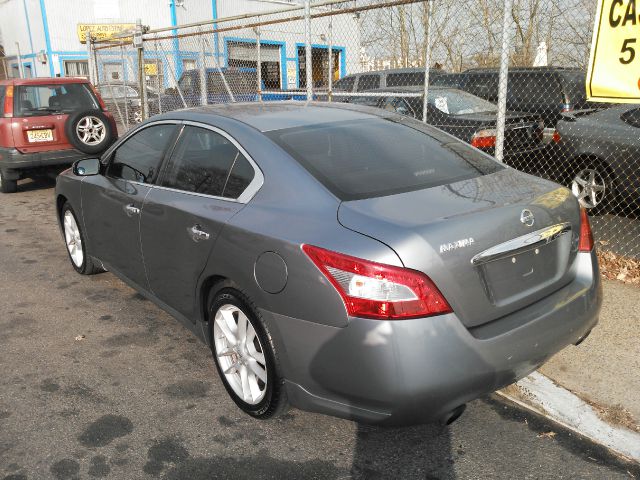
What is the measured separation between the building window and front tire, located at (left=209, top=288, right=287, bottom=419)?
1051 inches

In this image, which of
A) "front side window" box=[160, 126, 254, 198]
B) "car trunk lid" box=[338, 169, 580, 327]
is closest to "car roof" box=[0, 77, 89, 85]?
"front side window" box=[160, 126, 254, 198]

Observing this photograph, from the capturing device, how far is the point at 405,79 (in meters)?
12.1

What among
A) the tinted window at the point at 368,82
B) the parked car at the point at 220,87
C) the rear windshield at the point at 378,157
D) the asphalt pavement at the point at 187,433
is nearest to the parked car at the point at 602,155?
the rear windshield at the point at 378,157

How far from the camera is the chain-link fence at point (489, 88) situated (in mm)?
6516

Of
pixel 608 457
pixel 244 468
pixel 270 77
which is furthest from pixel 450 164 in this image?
pixel 270 77

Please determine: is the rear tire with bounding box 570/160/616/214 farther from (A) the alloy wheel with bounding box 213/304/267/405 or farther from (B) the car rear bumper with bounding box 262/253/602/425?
A: (A) the alloy wheel with bounding box 213/304/267/405

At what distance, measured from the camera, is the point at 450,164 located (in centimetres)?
320

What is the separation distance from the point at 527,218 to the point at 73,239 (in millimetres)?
4186

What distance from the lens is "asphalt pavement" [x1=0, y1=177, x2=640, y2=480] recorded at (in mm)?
2660

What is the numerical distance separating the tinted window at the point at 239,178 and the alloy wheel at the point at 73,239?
2537 millimetres

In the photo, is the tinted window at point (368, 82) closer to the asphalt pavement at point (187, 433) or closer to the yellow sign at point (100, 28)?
the asphalt pavement at point (187, 433)

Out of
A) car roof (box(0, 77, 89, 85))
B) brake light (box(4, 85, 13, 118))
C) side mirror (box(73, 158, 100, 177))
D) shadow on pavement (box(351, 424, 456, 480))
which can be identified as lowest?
shadow on pavement (box(351, 424, 456, 480))

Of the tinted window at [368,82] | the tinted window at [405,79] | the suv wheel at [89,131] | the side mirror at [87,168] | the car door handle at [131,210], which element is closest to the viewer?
the car door handle at [131,210]

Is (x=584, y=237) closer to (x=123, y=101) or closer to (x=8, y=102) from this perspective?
(x=8, y=102)
